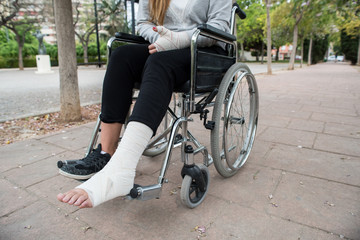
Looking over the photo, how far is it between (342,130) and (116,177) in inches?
110

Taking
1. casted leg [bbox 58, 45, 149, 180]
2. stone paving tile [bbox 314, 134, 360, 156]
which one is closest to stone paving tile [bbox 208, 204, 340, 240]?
casted leg [bbox 58, 45, 149, 180]

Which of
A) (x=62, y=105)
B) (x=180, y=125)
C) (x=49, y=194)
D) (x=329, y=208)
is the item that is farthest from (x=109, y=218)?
(x=62, y=105)

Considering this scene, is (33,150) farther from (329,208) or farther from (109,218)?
(329,208)

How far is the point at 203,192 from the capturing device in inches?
57.4

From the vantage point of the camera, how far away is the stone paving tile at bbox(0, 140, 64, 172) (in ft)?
6.64

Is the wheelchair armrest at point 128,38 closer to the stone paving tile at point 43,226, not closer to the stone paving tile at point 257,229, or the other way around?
the stone paving tile at point 43,226

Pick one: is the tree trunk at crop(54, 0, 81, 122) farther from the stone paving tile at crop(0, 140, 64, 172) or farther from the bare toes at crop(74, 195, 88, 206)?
the bare toes at crop(74, 195, 88, 206)

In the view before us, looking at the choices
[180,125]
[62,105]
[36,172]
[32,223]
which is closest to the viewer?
[32,223]

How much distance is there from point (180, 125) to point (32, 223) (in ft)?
2.87

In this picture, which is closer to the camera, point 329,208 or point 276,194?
point 329,208

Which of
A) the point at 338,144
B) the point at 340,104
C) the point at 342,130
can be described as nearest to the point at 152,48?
the point at 338,144

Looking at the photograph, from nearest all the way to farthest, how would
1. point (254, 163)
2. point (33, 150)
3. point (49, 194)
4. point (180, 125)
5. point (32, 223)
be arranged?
1. point (32, 223)
2. point (180, 125)
3. point (49, 194)
4. point (254, 163)
5. point (33, 150)

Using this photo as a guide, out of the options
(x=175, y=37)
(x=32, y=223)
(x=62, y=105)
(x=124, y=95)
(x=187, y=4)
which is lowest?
(x=32, y=223)

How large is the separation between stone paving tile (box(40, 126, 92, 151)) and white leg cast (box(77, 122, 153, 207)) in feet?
4.44
